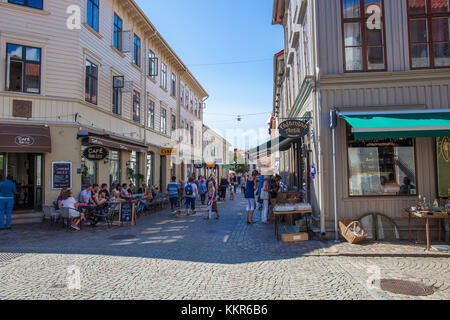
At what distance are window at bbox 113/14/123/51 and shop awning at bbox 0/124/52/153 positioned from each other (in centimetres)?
687

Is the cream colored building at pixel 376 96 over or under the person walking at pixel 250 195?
over

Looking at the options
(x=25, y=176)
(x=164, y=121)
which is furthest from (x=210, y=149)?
(x=25, y=176)

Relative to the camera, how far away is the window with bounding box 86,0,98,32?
14.0 m

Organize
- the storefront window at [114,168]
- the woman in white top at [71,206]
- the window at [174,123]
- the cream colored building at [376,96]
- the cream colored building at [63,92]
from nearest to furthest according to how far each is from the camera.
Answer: the cream colored building at [376,96], the woman in white top at [71,206], the cream colored building at [63,92], the storefront window at [114,168], the window at [174,123]

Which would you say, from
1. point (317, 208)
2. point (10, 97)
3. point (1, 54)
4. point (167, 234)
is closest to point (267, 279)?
point (317, 208)

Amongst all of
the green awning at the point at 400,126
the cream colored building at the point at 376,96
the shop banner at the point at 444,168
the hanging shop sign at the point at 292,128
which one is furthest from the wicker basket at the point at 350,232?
the hanging shop sign at the point at 292,128

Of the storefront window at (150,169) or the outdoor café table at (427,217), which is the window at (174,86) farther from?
the outdoor café table at (427,217)

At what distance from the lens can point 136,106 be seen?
62.1 feet

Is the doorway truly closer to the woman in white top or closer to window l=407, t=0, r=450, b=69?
the woman in white top

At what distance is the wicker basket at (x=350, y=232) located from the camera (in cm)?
764

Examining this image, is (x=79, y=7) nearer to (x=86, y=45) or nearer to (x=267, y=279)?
(x=86, y=45)

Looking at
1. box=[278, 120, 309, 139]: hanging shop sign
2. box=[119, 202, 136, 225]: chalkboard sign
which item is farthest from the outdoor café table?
box=[119, 202, 136, 225]: chalkboard sign

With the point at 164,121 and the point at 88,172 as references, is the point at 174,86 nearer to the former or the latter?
the point at 164,121

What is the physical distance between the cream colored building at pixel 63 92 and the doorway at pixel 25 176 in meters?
0.03
